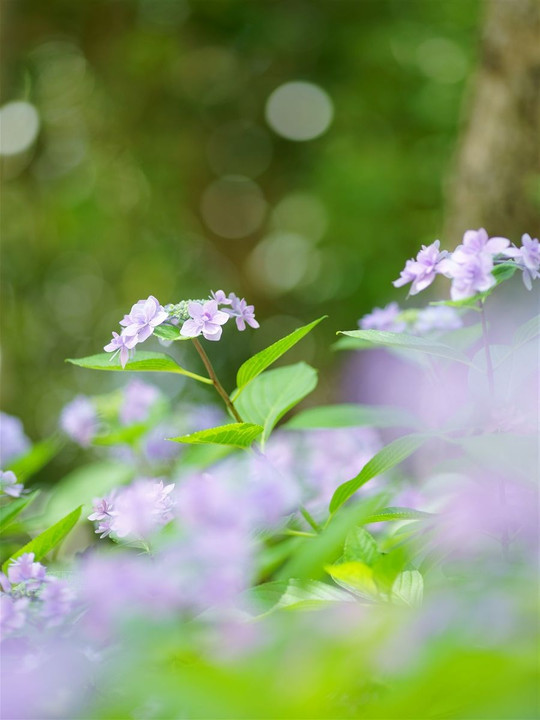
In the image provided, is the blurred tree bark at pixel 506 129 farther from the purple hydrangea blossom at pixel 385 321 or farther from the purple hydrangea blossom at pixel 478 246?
the purple hydrangea blossom at pixel 478 246

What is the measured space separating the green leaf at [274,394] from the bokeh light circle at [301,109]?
4961 mm

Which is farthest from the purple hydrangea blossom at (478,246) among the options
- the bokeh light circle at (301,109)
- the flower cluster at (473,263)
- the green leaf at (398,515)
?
the bokeh light circle at (301,109)

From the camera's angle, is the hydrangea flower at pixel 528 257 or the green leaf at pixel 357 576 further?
the hydrangea flower at pixel 528 257

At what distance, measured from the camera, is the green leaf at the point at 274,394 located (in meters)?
1.00

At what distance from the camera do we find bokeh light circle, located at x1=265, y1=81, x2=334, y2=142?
569 centimetres

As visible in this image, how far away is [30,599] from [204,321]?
1.14 ft

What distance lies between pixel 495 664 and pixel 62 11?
6207 mm

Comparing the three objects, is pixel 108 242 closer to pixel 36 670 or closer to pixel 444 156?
pixel 444 156

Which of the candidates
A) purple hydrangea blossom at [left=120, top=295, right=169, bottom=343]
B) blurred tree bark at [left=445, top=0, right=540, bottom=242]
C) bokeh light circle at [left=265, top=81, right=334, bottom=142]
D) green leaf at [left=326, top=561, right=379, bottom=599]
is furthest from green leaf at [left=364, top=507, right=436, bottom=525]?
bokeh light circle at [left=265, top=81, right=334, bottom=142]

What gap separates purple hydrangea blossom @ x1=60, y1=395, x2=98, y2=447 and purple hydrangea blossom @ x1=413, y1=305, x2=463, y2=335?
2.38 ft

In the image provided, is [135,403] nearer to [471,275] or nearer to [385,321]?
[385,321]

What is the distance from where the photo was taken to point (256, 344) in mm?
5965

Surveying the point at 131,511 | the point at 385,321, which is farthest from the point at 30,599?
the point at 385,321

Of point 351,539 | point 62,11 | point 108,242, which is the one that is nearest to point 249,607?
point 351,539
